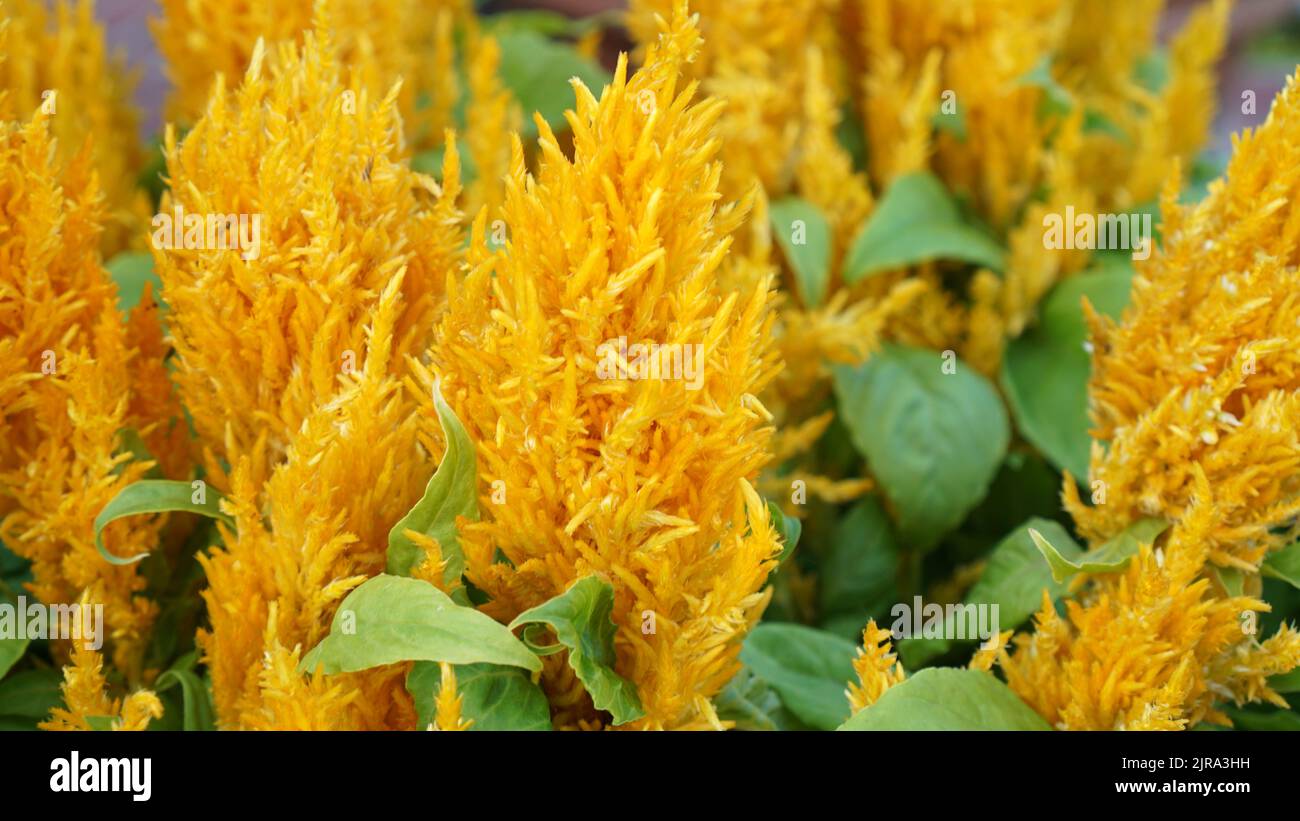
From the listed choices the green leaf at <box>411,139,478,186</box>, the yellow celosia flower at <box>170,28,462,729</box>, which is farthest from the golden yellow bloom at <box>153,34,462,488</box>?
the green leaf at <box>411,139,478,186</box>

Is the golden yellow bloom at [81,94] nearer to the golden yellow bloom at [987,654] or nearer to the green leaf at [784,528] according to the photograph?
the green leaf at [784,528]

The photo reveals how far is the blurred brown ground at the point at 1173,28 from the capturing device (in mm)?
2947

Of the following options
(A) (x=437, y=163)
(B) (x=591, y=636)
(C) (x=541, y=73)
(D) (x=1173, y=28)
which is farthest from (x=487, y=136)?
(D) (x=1173, y=28)

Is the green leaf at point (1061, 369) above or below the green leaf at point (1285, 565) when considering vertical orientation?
above

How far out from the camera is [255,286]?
3.10ft

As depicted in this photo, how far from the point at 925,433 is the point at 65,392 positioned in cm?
110

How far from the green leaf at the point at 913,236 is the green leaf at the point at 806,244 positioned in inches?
1.6

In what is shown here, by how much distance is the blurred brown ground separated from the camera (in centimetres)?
295

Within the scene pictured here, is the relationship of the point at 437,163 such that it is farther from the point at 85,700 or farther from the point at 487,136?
the point at 85,700

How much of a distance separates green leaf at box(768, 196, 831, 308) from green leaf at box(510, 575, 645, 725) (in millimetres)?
906

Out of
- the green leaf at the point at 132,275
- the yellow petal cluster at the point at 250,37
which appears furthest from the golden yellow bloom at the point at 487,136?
the green leaf at the point at 132,275

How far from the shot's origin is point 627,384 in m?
0.83

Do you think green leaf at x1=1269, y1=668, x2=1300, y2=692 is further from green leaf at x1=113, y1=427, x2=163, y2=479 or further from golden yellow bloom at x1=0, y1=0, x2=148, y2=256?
golden yellow bloom at x1=0, y1=0, x2=148, y2=256
